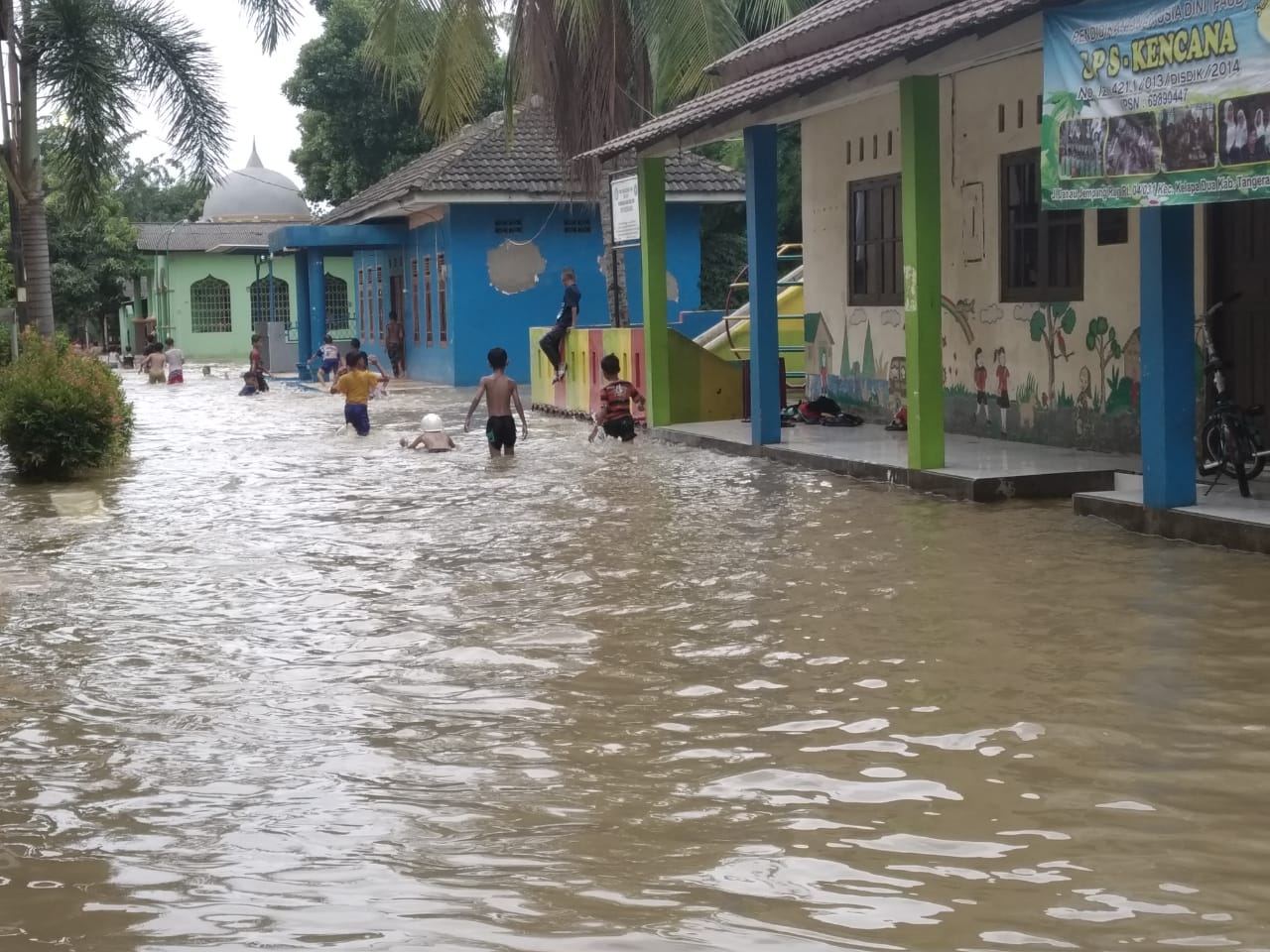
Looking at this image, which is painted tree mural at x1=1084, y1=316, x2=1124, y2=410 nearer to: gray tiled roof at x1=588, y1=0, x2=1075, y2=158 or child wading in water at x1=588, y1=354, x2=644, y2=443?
gray tiled roof at x1=588, y1=0, x2=1075, y2=158

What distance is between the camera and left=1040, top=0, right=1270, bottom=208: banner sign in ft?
29.6

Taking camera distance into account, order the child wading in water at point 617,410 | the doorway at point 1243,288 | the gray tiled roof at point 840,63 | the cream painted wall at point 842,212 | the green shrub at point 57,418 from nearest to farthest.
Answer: the gray tiled roof at point 840,63
the doorway at point 1243,288
the green shrub at point 57,418
the cream painted wall at point 842,212
the child wading in water at point 617,410

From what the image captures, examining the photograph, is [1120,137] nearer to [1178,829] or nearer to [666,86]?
[1178,829]

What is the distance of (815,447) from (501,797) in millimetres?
10760

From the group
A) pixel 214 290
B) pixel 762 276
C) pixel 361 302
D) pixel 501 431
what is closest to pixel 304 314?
pixel 361 302

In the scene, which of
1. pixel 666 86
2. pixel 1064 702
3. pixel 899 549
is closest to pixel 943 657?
pixel 1064 702

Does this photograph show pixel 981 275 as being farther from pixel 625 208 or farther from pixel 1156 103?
pixel 1156 103

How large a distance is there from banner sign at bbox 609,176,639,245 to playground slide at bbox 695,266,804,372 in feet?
5.79

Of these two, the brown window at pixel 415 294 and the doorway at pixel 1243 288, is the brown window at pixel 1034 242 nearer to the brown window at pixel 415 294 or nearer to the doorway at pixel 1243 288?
the doorway at pixel 1243 288

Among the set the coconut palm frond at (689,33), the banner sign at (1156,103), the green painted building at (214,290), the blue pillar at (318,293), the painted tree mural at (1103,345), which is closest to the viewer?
the banner sign at (1156,103)

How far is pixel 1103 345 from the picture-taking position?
1405cm

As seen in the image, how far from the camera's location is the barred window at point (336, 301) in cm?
5515

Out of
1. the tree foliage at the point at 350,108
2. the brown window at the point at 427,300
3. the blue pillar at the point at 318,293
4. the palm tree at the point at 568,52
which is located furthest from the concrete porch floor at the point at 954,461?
the tree foliage at the point at 350,108

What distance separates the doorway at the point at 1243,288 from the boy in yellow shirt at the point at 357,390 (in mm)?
10607
